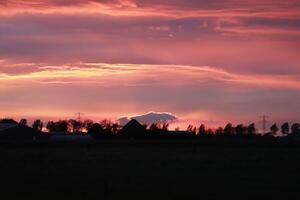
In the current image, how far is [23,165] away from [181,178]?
10827 millimetres

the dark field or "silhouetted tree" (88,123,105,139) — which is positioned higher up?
"silhouetted tree" (88,123,105,139)

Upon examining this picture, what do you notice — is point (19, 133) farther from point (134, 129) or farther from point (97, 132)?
point (134, 129)

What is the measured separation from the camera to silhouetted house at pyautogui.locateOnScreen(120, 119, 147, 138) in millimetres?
93000

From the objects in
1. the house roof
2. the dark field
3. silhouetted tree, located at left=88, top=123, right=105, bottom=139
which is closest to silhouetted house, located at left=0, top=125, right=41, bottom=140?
silhouetted tree, located at left=88, top=123, right=105, bottom=139

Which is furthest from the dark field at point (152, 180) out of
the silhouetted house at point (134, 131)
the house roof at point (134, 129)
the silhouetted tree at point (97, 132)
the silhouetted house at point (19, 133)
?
the silhouetted house at point (19, 133)

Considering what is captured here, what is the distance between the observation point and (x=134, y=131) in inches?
3787

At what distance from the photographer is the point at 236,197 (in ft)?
68.0

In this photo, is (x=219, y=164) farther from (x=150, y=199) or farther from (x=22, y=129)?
(x=22, y=129)

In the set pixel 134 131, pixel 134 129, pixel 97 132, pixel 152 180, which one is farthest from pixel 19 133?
pixel 152 180

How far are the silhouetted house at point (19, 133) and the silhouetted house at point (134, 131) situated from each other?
15.4m

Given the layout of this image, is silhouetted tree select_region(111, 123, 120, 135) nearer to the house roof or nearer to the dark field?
the house roof

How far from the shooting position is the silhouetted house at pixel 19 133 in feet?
340

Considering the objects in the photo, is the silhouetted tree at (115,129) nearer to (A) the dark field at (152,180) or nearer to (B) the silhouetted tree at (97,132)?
(B) the silhouetted tree at (97,132)

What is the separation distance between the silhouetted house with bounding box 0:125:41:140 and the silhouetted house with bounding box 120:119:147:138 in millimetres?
15427
